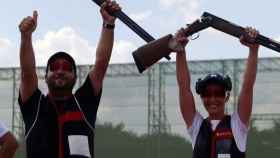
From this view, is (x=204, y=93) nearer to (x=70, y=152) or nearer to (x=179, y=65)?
(x=179, y=65)

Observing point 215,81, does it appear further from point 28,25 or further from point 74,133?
point 28,25

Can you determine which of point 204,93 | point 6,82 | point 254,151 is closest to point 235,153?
point 204,93

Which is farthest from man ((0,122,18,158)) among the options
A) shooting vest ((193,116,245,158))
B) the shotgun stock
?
shooting vest ((193,116,245,158))

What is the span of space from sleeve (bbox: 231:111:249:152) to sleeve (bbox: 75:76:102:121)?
2.96ft

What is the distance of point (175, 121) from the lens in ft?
101

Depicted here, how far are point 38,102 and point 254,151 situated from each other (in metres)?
25.4

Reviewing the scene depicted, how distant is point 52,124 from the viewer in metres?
4.46

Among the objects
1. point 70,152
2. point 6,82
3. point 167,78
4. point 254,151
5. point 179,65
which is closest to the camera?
point 70,152

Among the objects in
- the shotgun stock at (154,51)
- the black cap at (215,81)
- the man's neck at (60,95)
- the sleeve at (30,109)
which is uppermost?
the shotgun stock at (154,51)

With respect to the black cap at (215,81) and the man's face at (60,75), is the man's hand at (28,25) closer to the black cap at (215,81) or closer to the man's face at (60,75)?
the man's face at (60,75)

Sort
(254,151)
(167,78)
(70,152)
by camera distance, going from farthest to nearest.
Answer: (167,78) → (254,151) → (70,152)

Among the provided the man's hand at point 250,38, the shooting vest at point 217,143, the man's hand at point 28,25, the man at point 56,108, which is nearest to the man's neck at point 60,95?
the man at point 56,108

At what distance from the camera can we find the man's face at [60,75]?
443 centimetres

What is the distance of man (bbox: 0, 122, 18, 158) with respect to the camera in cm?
535
